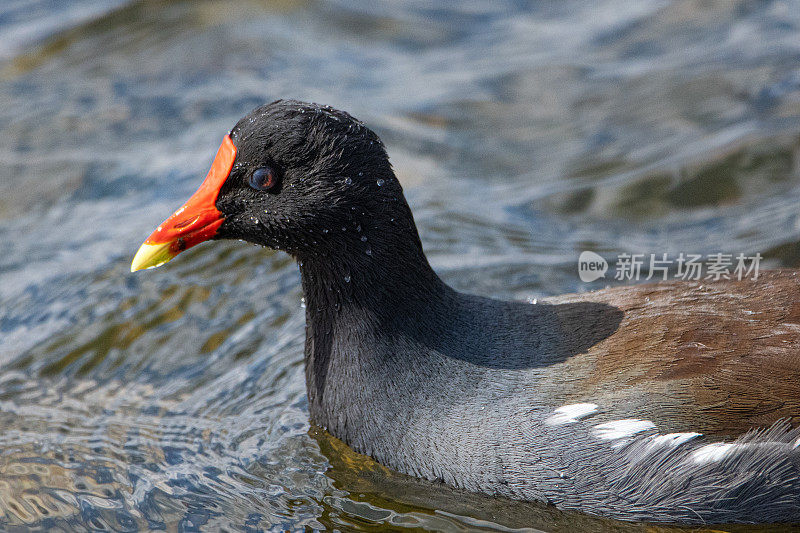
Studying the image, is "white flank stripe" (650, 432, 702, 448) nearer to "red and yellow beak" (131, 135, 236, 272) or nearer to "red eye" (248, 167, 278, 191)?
"red eye" (248, 167, 278, 191)

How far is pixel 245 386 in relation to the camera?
5.59m

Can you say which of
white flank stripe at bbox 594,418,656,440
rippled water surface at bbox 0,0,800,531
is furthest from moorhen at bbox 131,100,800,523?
rippled water surface at bbox 0,0,800,531

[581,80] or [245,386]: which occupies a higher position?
[581,80]

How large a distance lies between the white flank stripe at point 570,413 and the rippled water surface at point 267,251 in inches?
17.3

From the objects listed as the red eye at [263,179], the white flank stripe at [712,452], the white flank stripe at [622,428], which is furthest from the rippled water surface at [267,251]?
the red eye at [263,179]

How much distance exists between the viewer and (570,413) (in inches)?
163

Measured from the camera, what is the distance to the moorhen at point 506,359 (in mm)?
4082

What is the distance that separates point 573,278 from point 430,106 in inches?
115

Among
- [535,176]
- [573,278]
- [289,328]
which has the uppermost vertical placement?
[535,176]

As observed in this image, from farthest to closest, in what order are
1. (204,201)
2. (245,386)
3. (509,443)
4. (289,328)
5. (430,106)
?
1. (430,106)
2. (289,328)
3. (245,386)
4. (204,201)
5. (509,443)

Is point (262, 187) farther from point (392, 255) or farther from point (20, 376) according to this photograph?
point (20, 376)

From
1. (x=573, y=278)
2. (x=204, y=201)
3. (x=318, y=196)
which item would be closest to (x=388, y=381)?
(x=318, y=196)

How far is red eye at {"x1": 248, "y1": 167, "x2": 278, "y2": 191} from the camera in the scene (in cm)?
Answer: 440

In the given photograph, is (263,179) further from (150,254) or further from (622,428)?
(622,428)
